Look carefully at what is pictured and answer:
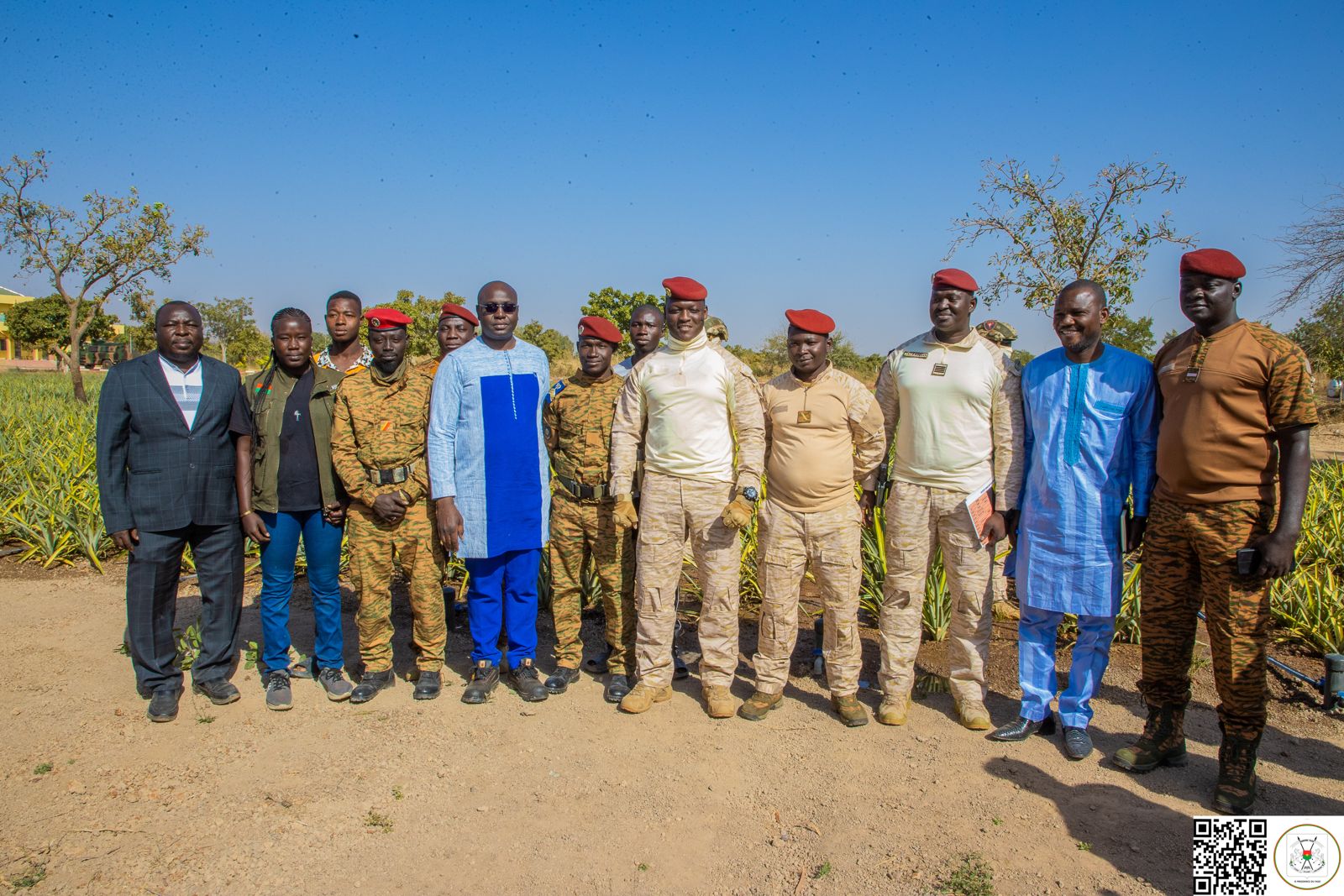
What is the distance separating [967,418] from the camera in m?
3.88

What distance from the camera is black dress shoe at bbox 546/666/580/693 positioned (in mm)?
4434

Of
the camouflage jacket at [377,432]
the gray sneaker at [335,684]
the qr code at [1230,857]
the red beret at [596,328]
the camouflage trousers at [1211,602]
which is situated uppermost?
the red beret at [596,328]

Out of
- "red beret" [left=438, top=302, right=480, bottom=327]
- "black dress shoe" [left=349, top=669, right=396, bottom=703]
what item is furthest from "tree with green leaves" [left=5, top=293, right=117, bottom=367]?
"black dress shoe" [left=349, top=669, right=396, bottom=703]

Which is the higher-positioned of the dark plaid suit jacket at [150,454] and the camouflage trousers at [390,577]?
the dark plaid suit jacket at [150,454]

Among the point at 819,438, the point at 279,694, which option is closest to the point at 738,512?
the point at 819,438

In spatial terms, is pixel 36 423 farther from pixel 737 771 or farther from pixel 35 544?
pixel 737 771

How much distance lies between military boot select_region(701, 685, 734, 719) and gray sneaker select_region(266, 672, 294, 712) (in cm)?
213

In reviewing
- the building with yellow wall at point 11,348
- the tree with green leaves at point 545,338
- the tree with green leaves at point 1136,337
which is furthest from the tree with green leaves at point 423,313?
the building with yellow wall at point 11,348

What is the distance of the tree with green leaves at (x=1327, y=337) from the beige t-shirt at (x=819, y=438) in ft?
30.2

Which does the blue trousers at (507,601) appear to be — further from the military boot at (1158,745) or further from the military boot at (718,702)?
the military boot at (1158,745)

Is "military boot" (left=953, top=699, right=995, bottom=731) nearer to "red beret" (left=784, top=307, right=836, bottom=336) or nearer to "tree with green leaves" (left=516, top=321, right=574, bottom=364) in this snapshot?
"red beret" (left=784, top=307, right=836, bottom=336)

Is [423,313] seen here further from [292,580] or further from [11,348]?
[11,348]

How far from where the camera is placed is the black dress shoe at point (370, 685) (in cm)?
428

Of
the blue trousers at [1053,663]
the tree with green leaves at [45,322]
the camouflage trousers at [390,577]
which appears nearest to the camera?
the blue trousers at [1053,663]
